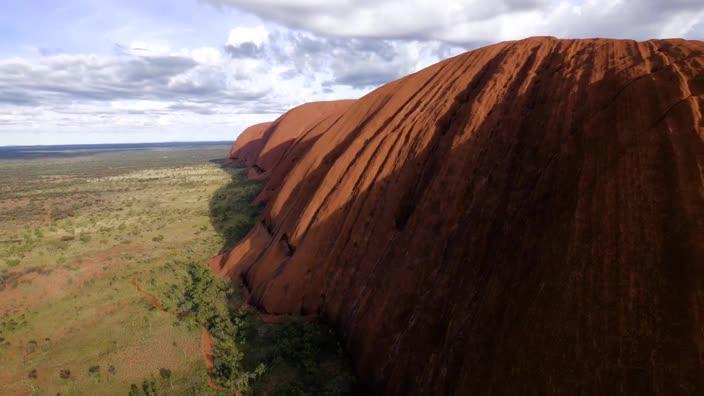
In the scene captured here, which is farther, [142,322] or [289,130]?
[289,130]

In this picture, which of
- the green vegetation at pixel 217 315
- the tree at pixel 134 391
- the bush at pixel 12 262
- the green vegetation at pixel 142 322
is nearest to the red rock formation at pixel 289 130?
the green vegetation at pixel 142 322

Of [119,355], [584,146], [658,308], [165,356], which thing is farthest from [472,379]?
[119,355]

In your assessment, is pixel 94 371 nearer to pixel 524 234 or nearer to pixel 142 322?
pixel 142 322

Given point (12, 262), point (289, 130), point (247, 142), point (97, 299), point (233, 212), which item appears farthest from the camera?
point (247, 142)

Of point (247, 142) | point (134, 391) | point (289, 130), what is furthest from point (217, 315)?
point (247, 142)

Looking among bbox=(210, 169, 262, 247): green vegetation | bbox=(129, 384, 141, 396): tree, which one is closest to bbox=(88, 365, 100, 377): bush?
bbox=(129, 384, 141, 396): tree

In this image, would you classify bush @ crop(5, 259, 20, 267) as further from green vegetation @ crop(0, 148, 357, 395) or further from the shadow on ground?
the shadow on ground

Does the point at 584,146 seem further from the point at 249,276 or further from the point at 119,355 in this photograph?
the point at 119,355

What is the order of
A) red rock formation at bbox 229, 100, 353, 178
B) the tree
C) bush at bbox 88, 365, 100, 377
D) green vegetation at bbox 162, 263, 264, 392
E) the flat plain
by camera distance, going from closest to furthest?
the tree, green vegetation at bbox 162, 263, 264, 392, bush at bbox 88, 365, 100, 377, the flat plain, red rock formation at bbox 229, 100, 353, 178
